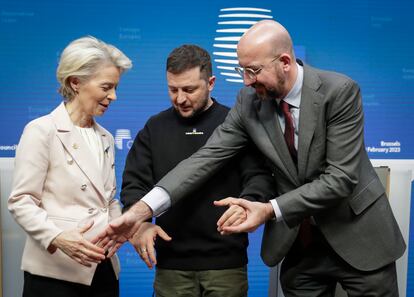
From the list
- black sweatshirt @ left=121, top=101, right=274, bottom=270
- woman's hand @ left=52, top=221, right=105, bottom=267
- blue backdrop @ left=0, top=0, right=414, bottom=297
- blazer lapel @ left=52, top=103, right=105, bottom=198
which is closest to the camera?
woman's hand @ left=52, top=221, right=105, bottom=267

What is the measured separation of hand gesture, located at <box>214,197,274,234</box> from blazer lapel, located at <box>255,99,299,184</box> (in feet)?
0.50

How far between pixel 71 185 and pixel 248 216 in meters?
0.63

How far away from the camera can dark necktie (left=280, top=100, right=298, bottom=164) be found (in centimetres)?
197

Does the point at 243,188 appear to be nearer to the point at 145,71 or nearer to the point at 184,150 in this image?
the point at 184,150

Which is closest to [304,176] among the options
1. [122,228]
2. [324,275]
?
[324,275]

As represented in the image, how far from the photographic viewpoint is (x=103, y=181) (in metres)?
1.98

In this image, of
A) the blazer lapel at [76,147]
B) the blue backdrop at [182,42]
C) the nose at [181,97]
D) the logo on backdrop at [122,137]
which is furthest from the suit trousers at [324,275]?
the logo on backdrop at [122,137]

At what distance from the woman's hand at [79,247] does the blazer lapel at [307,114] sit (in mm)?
789

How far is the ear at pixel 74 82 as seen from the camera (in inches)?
76.2

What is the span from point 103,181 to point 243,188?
1.80 ft

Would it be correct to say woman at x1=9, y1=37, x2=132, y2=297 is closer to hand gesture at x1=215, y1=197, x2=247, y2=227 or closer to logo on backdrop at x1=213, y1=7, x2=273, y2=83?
hand gesture at x1=215, y1=197, x2=247, y2=227

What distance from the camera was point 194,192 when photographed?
Result: 83.3 inches

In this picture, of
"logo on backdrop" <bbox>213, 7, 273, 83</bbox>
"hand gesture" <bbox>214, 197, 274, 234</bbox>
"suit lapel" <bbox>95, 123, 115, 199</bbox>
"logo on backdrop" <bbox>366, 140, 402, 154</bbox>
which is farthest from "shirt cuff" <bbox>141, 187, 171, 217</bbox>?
"logo on backdrop" <bbox>366, 140, 402, 154</bbox>

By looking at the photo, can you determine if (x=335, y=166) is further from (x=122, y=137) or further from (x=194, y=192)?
(x=122, y=137)
